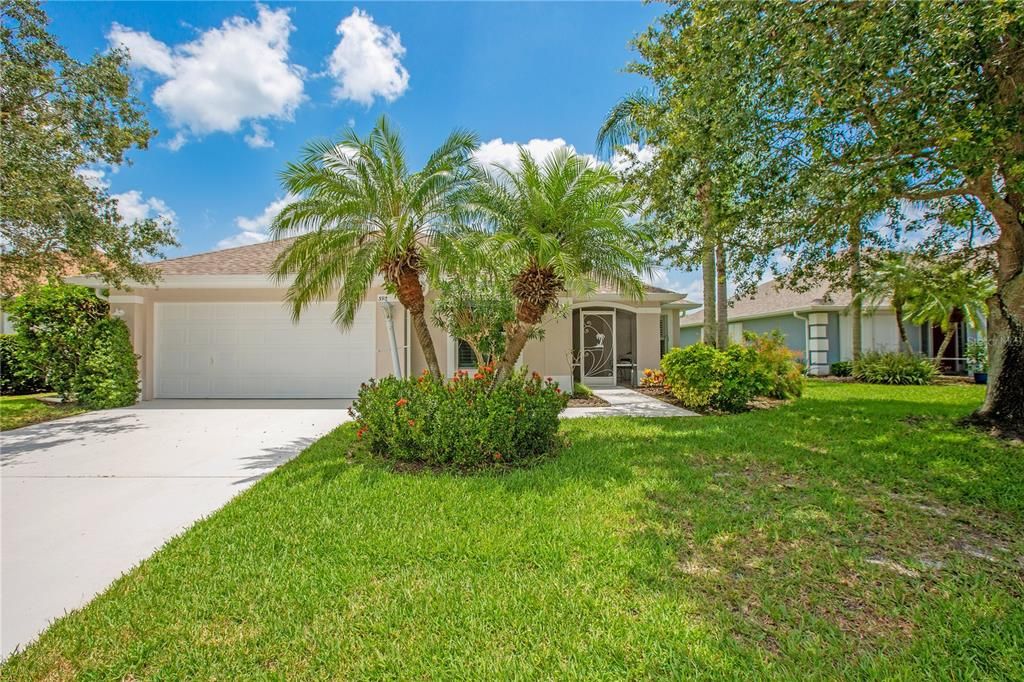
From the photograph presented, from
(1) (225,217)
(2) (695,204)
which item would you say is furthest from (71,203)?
(2) (695,204)

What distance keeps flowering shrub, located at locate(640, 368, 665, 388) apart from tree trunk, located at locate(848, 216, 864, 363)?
5320 millimetres

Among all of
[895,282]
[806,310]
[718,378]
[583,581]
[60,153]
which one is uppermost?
[60,153]

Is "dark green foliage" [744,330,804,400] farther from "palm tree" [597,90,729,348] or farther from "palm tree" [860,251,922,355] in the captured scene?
"palm tree" [860,251,922,355]

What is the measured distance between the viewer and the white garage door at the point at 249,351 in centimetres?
1223

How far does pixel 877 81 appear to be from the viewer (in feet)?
15.2

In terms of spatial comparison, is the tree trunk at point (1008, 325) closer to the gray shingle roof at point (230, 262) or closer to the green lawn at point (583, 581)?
the green lawn at point (583, 581)

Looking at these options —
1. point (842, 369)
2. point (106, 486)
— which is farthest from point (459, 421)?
point (842, 369)

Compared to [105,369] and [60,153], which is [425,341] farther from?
[105,369]

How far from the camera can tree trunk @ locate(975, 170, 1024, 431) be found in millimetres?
7266

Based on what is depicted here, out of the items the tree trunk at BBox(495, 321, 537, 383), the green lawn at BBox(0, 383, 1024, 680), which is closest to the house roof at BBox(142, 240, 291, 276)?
the tree trunk at BBox(495, 321, 537, 383)

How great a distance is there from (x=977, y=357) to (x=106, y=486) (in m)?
24.0

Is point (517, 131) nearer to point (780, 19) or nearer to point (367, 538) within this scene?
point (780, 19)

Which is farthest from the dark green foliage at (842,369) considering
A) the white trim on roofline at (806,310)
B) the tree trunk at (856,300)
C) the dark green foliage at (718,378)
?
the dark green foliage at (718,378)

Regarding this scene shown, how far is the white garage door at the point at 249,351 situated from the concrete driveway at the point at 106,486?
2.25 metres
